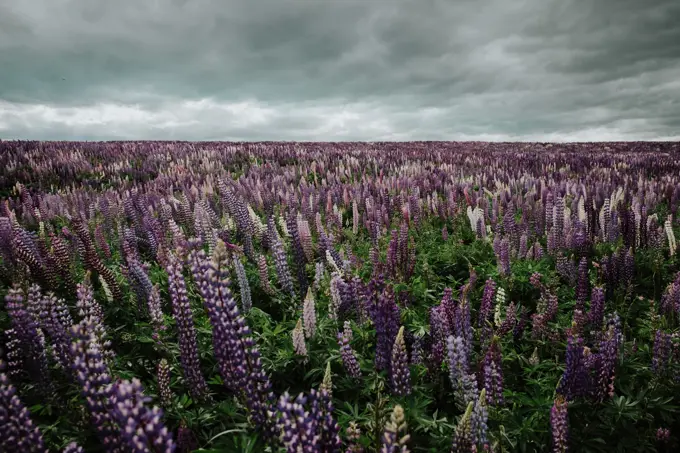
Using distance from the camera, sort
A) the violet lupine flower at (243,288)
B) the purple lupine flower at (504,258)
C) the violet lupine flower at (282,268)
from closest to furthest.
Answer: the violet lupine flower at (243,288) → the violet lupine flower at (282,268) → the purple lupine flower at (504,258)

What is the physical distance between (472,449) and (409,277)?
266 cm

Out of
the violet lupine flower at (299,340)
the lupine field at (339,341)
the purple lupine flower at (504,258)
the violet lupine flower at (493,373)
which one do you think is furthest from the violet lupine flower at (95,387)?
the purple lupine flower at (504,258)

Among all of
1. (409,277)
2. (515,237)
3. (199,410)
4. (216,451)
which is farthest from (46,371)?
(515,237)

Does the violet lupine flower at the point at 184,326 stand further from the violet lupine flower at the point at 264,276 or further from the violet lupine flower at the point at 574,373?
the violet lupine flower at the point at 574,373

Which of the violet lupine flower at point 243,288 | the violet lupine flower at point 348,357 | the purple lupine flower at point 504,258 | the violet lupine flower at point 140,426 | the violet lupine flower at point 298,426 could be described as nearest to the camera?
the violet lupine flower at point 140,426

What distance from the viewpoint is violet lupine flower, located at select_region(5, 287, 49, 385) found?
2143 mm

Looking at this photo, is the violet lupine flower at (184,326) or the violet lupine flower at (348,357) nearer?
the violet lupine flower at (184,326)

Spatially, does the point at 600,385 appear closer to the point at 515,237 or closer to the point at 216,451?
the point at 216,451

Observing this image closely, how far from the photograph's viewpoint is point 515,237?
5512 millimetres

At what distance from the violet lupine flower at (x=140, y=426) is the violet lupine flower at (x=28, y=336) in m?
1.20

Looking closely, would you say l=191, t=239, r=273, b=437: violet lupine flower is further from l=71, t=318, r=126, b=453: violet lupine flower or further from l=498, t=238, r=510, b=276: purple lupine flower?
l=498, t=238, r=510, b=276: purple lupine flower

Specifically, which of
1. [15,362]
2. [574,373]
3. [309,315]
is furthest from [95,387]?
[574,373]

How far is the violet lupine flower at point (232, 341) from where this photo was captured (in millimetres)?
1865

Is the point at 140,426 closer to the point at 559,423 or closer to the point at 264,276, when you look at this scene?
the point at 559,423
